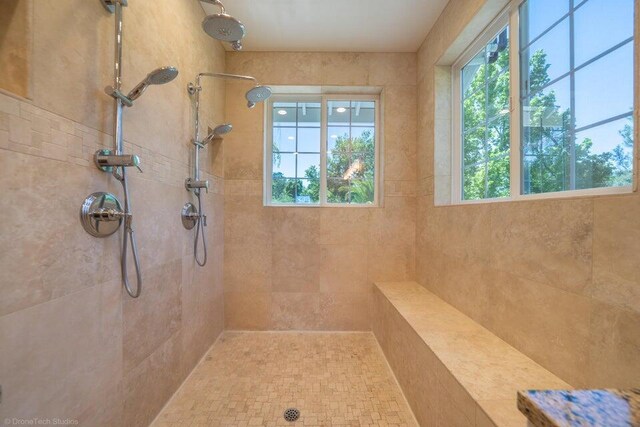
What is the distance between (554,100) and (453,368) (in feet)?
4.19

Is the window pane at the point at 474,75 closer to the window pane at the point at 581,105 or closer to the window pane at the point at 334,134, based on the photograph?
the window pane at the point at 581,105

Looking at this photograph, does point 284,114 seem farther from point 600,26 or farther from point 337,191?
point 600,26

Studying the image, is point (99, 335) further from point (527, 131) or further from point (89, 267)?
point (527, 131)

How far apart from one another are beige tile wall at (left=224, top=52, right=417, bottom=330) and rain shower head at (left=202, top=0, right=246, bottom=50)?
117 cm

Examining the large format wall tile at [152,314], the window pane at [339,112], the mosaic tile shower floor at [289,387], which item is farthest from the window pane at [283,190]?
the mosaic tile shower floor at [289,387]

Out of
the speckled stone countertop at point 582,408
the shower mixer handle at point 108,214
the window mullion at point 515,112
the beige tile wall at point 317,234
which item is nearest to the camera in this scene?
the speckled stone countertop at point 582,408

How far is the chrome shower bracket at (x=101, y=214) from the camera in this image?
1003mm

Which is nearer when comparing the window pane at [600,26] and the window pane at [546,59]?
the window pane at [600,26]

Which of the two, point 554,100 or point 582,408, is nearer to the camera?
point 582,408

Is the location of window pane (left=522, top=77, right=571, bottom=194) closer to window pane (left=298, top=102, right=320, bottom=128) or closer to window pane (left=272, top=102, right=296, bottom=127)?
window pane (left=298, top=102, right=320, bottom=128)

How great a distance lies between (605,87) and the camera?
1001 millimetres

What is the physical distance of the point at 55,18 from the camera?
35.0 inches

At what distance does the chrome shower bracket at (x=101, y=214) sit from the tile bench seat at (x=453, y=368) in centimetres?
153

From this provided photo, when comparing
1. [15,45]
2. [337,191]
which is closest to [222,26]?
[15,45]
